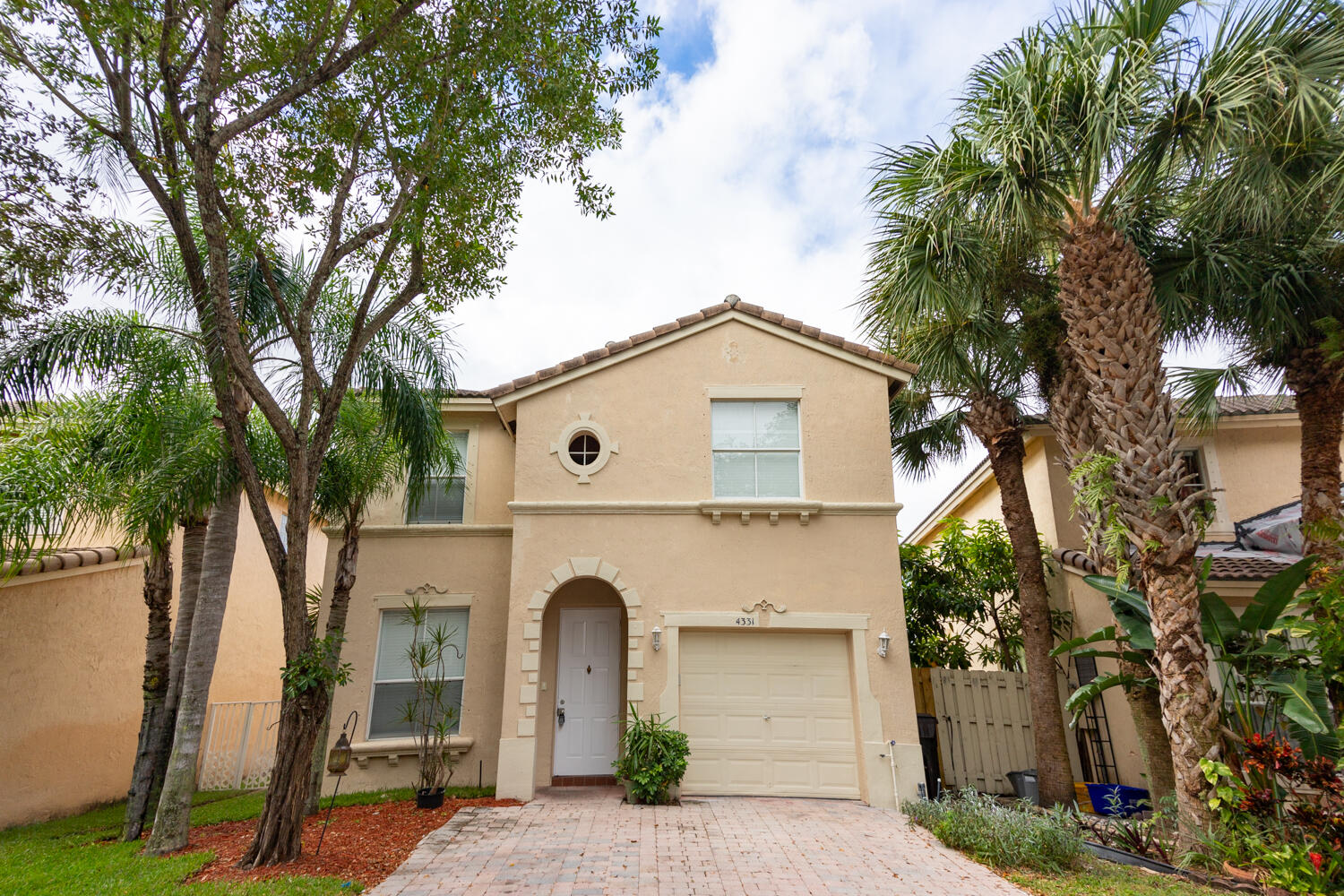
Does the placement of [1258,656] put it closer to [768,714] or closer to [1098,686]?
[1098,686]

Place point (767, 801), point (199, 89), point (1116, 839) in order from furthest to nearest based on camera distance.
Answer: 1. point (767, 801)
2. point (1116, 839)
3. point (199, 89)

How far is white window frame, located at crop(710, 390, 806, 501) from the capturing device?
462 inches

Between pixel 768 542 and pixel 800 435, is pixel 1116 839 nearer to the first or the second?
pixel 768 542

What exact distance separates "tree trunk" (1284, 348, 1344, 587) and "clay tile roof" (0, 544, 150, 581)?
16.0 metres

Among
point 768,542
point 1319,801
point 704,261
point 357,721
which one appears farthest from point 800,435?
point 357,721

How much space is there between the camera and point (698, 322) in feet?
40.9

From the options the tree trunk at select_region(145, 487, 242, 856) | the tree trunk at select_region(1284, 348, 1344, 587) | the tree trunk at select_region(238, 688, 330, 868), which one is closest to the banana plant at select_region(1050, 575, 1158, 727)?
the tree trunk at select_region(1284, 348, 1344, 587)

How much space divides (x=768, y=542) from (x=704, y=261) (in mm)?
5274

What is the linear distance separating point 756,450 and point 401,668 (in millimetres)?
7029

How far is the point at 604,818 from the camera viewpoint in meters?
9.23

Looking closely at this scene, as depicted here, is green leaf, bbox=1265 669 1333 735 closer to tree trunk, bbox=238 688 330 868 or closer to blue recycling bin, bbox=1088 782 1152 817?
blue recycling bin, bbox=1088 782 1152 817

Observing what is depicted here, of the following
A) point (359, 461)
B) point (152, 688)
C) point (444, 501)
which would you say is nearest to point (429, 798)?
point (152, 688)

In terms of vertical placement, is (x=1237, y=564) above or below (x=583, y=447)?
below

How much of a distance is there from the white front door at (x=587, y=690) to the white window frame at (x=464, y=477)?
273cm
